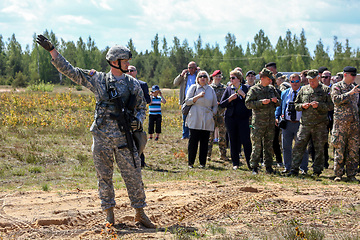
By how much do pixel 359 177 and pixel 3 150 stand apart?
30.1 ft

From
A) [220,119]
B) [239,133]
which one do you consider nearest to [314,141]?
[239,133]

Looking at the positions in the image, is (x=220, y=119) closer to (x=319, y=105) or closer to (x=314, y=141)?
(x=314, y=141)

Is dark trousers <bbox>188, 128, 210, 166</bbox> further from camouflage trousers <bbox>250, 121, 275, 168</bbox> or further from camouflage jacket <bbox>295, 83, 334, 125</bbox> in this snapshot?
camouflage jacket <bbox>295, 83, 334, 125</bbox>

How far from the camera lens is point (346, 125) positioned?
7.55 m

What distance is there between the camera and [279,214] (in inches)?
198

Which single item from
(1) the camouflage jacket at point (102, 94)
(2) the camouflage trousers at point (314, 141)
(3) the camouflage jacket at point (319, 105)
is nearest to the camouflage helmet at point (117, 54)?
(1) the camouflage jacket at point (102, 94)

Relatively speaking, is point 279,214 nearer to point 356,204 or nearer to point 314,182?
point 356,204

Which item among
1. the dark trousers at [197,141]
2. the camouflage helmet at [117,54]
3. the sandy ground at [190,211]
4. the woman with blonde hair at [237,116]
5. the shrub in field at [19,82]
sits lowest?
the sandy ground at [190,211]

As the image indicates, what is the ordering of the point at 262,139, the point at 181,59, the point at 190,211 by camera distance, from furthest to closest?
the point at 181,59
the point at 262,139
the point at 190,211

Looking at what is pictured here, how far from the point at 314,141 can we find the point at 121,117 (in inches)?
203

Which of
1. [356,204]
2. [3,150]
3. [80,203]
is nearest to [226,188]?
[356,204]

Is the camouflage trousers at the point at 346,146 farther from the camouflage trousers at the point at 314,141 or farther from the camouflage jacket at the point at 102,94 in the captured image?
the camouflage jacket at the point at 102,94

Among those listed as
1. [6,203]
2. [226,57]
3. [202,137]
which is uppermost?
[226,57]

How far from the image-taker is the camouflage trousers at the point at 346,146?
→ 755 centimetres
